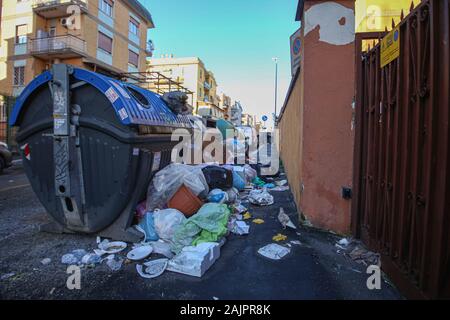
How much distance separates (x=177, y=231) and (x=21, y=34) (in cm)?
2260

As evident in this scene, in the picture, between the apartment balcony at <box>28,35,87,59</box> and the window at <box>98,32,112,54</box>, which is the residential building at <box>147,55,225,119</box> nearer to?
the window at <box>98,32,112,54</box>

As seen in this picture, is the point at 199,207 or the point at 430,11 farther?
the point at 199,207

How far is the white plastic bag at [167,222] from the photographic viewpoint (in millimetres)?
3102

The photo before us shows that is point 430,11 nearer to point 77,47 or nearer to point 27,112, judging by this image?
point 27,112

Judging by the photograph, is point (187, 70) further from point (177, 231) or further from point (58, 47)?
point (177, 231)

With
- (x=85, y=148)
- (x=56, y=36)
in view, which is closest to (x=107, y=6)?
(x=56, y=36)

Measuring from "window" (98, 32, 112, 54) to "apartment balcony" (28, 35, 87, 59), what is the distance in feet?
5.11

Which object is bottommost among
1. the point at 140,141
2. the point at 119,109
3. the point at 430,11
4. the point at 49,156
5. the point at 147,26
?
the point at 49,156

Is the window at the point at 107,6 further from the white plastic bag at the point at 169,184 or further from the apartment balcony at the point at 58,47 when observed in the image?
the white plastic bag at the point at 169,184

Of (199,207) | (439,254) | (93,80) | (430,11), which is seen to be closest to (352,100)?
(430,11)

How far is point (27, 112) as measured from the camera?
10.9 ft

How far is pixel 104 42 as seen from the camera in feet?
60.9

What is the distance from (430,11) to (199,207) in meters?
3.08

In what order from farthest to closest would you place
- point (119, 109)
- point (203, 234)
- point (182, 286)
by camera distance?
point (203, 234), point (119, 109), point (182, 286)
